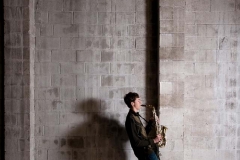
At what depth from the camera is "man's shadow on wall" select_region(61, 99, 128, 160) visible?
170 inches

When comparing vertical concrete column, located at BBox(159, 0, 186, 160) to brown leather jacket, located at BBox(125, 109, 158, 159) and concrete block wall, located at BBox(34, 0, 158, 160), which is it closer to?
concrete block wall, located at BBox(34, 0, 158, 160)

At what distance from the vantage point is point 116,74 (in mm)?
4324

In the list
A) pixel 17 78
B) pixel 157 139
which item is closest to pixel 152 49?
pixel 157 139

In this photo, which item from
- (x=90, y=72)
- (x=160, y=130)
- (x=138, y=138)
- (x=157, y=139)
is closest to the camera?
(x=138, y=138)

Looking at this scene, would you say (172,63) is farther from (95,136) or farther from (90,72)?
(95,136)

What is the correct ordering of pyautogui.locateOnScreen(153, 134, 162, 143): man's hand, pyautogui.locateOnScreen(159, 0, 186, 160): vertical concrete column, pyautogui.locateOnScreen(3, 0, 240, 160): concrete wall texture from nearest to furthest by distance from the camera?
pyautogui.locateOnScreen(153, 134, 162, 143): man's hand
pyautogui.locateOnScreen(159, 0, 186, 160): vertical concrete column
pyautogui.locateOnScreen(3, 0, 240, 160): concrete wall texture

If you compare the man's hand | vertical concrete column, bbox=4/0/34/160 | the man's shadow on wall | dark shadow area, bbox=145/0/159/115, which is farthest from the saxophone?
vertical concrete column, bbox=4/0/34/160

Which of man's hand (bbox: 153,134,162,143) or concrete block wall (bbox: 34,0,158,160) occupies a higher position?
concrete block wall (bbox: 34,0,158,160)

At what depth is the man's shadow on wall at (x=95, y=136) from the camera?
14.2ft

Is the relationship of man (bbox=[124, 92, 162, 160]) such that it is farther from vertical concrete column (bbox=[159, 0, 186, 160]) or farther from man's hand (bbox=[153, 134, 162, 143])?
vertical concrete column (bbox=[159, 0, 186, 160])

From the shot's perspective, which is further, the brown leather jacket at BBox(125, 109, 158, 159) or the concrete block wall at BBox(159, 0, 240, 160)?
the concrete block wall at BBox(159, 0, 240, 160)

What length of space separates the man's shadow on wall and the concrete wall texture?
17mm

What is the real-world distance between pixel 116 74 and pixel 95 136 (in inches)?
43.9

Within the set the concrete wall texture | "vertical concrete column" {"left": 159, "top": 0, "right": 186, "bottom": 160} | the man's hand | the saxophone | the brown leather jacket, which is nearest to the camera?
the brown leather jacket
